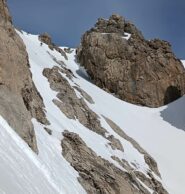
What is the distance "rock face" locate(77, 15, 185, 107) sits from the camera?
8381cm

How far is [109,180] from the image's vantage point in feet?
106

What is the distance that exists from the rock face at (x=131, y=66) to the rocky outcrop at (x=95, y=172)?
146 ft

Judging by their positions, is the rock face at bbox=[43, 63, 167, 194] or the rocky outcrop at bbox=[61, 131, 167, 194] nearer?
the rocky outcrop at bbox=[61, 131, 167, 194]

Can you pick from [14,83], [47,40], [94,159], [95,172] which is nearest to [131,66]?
[47,40]

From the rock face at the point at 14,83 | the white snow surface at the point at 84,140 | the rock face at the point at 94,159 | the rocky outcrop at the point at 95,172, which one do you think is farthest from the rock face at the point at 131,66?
the rock face at the point at 14,83

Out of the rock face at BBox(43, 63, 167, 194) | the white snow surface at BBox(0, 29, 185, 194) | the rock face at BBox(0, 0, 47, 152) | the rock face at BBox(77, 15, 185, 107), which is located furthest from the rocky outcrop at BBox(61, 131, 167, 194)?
the rock face at BBox(77, 15, 185, 107)

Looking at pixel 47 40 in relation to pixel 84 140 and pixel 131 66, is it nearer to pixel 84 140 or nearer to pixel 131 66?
pixel 131 66

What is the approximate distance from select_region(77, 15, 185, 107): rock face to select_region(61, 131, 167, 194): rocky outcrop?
146 ft

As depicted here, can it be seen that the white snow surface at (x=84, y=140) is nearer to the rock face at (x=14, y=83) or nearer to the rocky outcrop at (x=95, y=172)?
the rocky outcrop at (x=95, y=172)

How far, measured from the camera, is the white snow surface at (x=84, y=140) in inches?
531

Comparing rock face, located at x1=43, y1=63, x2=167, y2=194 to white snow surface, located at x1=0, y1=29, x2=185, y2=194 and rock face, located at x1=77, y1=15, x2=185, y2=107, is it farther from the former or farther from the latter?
rock face, located at x1=77, y1=15, x2=185, y2=107

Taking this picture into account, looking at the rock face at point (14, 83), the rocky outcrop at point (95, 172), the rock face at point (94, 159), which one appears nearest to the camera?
the rock face at point (14, 83)

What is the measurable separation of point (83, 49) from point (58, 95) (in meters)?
43.4

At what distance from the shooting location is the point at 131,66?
85938mm
